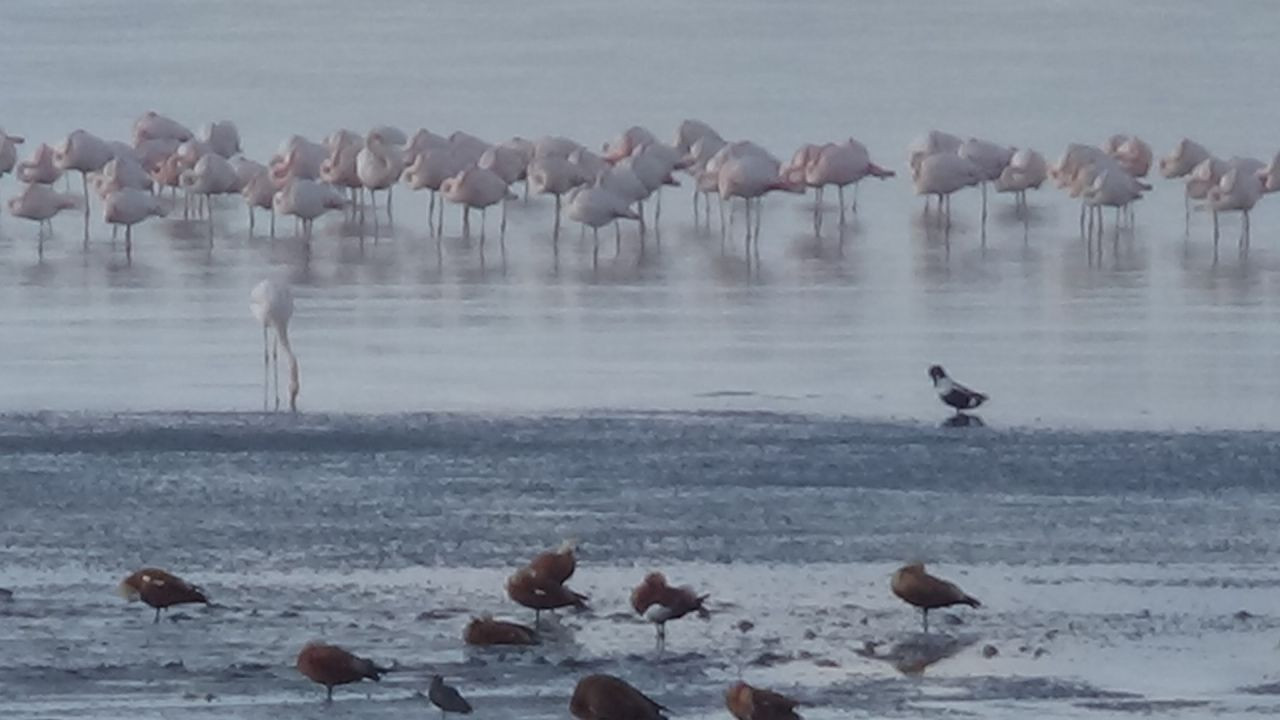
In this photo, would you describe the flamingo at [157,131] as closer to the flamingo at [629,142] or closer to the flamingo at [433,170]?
the flamingo at [629,142]

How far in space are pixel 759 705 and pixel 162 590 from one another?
239cm

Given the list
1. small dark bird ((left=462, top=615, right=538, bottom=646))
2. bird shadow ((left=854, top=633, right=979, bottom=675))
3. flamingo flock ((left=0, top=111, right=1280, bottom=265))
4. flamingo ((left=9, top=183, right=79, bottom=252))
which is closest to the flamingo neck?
small dark bird ((left=462, top=615, right=538, bottom=646))

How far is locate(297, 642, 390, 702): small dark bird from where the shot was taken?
891cm

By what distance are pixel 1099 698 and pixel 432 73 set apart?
122ft

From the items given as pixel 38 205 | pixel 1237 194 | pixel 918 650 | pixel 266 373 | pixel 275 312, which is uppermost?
pixel 1237 194

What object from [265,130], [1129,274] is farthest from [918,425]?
[265,130]

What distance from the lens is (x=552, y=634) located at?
32.6 ft

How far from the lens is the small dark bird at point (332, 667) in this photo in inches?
351

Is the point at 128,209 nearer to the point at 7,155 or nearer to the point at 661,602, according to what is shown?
the point at 7,155

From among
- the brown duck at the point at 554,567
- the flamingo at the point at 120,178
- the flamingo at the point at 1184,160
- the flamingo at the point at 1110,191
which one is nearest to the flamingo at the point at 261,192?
the flamingo at the point at 120,178

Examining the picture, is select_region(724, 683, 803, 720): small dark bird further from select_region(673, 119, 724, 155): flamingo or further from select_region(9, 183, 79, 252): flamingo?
select_region(673, 119, 724, 155): flamingo

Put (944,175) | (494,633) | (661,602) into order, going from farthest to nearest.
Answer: (944,175)
(661,602)
(494,633)

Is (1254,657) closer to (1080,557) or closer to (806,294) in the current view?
(1080,557)

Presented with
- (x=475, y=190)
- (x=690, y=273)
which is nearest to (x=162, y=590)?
(x=690, y=273)
